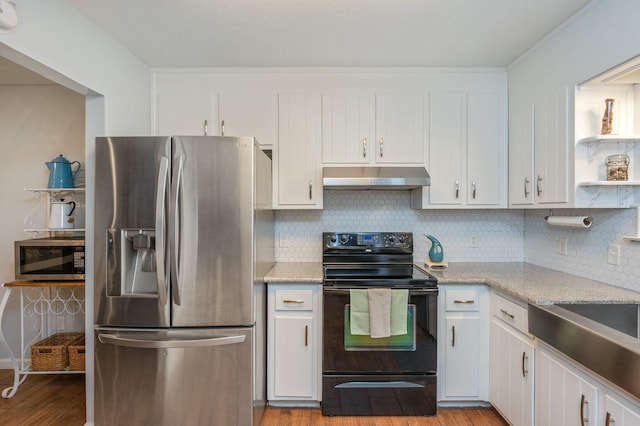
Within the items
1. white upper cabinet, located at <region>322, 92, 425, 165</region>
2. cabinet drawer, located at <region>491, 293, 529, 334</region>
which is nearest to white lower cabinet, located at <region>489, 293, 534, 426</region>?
cabinet drawer, located at <region>491, 293, 529, 334</region>

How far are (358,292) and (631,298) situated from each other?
4.58 ft

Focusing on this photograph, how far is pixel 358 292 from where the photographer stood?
218 cm

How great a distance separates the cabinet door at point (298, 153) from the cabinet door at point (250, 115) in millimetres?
62

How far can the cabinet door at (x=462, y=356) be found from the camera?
2260mm

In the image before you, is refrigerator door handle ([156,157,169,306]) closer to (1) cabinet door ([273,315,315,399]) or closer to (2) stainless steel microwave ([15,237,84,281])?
(1) cabinet door ([273,315,315,399])

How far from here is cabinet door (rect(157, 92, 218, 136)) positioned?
2646 mm

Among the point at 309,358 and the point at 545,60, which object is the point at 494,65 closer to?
the point at 545,60

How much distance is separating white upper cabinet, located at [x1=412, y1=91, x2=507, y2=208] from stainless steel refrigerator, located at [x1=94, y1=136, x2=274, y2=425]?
58.9 inches

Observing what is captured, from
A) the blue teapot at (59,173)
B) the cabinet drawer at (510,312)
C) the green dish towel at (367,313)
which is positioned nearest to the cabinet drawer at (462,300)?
the cabinet drawer at (510,312)

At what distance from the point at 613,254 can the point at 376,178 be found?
58.2 inches

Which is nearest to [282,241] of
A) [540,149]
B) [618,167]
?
[540,149]

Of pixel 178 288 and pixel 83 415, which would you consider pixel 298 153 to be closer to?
pixel 178 288

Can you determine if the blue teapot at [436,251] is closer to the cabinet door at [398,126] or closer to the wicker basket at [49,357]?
the cabinet door at [398,126]

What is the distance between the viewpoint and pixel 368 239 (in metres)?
2.80
